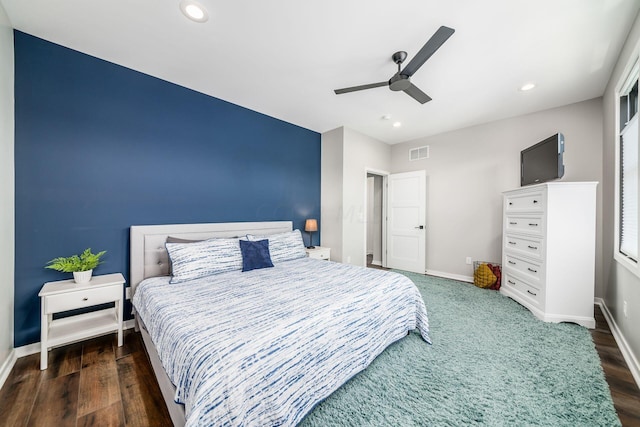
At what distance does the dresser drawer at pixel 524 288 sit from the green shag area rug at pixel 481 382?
31cm

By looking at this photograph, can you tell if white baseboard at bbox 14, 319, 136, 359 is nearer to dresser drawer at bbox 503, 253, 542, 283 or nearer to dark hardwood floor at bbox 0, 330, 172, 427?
dark hardwood floor at bbox 0, 330, 172, 427

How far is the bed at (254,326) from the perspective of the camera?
112 centimetres

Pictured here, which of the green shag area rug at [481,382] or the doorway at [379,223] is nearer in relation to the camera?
the green shag area rug at [481,382]

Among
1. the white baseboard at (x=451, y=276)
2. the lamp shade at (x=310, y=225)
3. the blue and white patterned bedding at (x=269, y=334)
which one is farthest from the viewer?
the white baseboard at (x=451, y=276)

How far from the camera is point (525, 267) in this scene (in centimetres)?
305

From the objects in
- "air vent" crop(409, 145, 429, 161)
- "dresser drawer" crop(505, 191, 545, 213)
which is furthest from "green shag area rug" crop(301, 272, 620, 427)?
"air vent" crop(409, 145, 429, 161)

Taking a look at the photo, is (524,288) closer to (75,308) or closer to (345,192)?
(345,192)

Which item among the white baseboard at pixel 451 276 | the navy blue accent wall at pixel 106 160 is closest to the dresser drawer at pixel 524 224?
the white baseboard at pixel 451 276

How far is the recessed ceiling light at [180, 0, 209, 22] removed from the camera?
5.74ft

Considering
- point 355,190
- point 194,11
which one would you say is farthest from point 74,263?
point 355,190

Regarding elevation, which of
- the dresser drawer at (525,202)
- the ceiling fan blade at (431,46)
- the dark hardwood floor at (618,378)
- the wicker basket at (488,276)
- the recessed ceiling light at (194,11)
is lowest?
the dark hardwood floor at (618,378)

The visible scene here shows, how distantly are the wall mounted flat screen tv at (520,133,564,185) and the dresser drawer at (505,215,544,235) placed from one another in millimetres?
523

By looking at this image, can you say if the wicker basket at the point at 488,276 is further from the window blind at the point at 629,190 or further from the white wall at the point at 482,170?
the window blind at the point at 629,190

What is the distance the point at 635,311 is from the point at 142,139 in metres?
4.75
